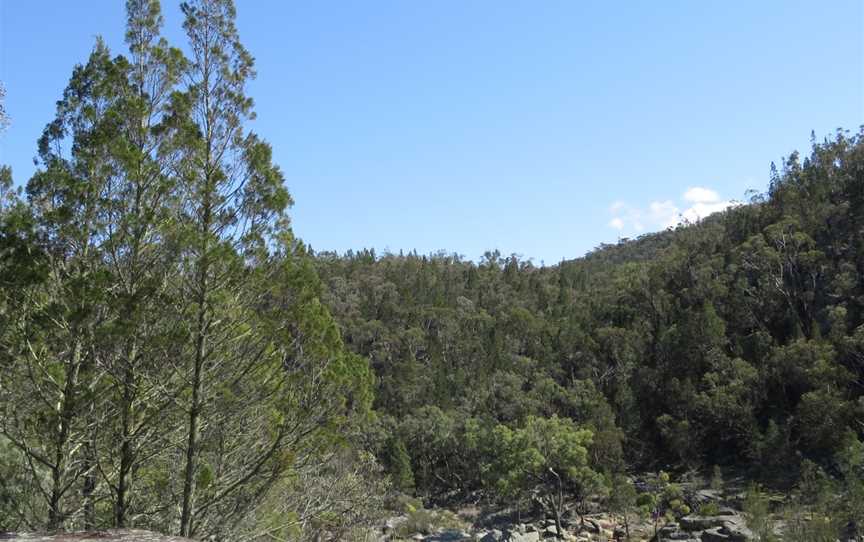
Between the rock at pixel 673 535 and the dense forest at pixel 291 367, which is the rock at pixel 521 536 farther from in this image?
the rock at pixel 673 535

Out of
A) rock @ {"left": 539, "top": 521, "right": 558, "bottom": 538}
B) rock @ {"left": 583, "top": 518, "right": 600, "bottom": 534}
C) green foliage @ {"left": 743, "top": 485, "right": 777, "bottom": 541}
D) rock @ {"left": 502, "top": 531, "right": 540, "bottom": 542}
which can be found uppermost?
green foliage @ {"left": 743, "top": 485, "right": 777, "bottom": 541}

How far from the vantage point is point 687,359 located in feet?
169

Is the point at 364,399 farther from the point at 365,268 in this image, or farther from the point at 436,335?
the point at 365,268

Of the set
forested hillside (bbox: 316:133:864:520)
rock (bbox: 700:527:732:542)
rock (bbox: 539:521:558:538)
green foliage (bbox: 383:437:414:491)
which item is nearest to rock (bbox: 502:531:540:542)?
rock (bbox: 539:521:558:538)

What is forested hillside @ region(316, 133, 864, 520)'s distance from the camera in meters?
43.1

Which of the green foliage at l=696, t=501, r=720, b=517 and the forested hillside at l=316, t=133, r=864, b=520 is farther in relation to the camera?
the forested hillside at l=316, t=133, r=864, b=520

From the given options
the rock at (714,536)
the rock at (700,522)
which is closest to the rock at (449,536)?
the rock at (700,522)

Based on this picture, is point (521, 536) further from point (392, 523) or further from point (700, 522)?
point (392, 523)

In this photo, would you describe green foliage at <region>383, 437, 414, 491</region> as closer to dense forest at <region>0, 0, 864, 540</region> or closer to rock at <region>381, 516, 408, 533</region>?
dense forest at <region>0, 0, 864, 540</region>

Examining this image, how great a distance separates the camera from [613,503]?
37.7 metres

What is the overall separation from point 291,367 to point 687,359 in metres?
48.3

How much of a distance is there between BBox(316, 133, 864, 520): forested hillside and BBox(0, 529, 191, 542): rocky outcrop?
3579cm

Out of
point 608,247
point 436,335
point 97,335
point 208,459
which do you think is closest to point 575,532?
point 208,459

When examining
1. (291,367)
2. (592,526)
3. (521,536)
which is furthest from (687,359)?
(291,367)
